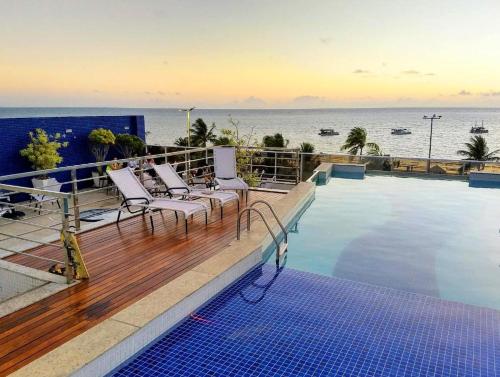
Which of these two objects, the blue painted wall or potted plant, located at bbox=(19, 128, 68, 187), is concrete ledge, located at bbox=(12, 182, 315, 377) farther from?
the blue painted wall

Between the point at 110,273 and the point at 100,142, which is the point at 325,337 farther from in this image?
the point at 100,142

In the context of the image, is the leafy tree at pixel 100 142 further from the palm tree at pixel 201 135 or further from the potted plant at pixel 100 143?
the palm tree at pixel 201 135

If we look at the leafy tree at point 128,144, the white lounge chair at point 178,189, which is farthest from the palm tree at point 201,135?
the white lounge chair at point 178,189

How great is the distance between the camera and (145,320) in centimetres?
300

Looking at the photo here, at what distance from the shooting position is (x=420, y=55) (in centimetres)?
1462

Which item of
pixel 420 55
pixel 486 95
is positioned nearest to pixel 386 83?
pixel 486 95

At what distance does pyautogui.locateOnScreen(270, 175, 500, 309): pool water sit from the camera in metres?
4.93

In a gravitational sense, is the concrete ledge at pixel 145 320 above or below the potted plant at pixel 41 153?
below

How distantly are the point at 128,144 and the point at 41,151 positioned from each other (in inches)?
149

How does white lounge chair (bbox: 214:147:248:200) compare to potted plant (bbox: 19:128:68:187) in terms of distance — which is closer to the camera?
white lounge chair (bbox: 214:147:248:200)

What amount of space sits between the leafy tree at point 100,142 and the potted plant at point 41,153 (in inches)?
64.0

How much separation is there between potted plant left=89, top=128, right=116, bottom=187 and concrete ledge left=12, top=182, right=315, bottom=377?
12590mm

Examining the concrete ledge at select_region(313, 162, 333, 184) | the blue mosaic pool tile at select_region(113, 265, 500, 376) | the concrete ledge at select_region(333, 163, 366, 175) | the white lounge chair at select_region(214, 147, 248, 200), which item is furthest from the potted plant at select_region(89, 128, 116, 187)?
the blue mosaic pool tile at select_region(113, 265, 500, 376)

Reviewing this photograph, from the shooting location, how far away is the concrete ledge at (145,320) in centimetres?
248
